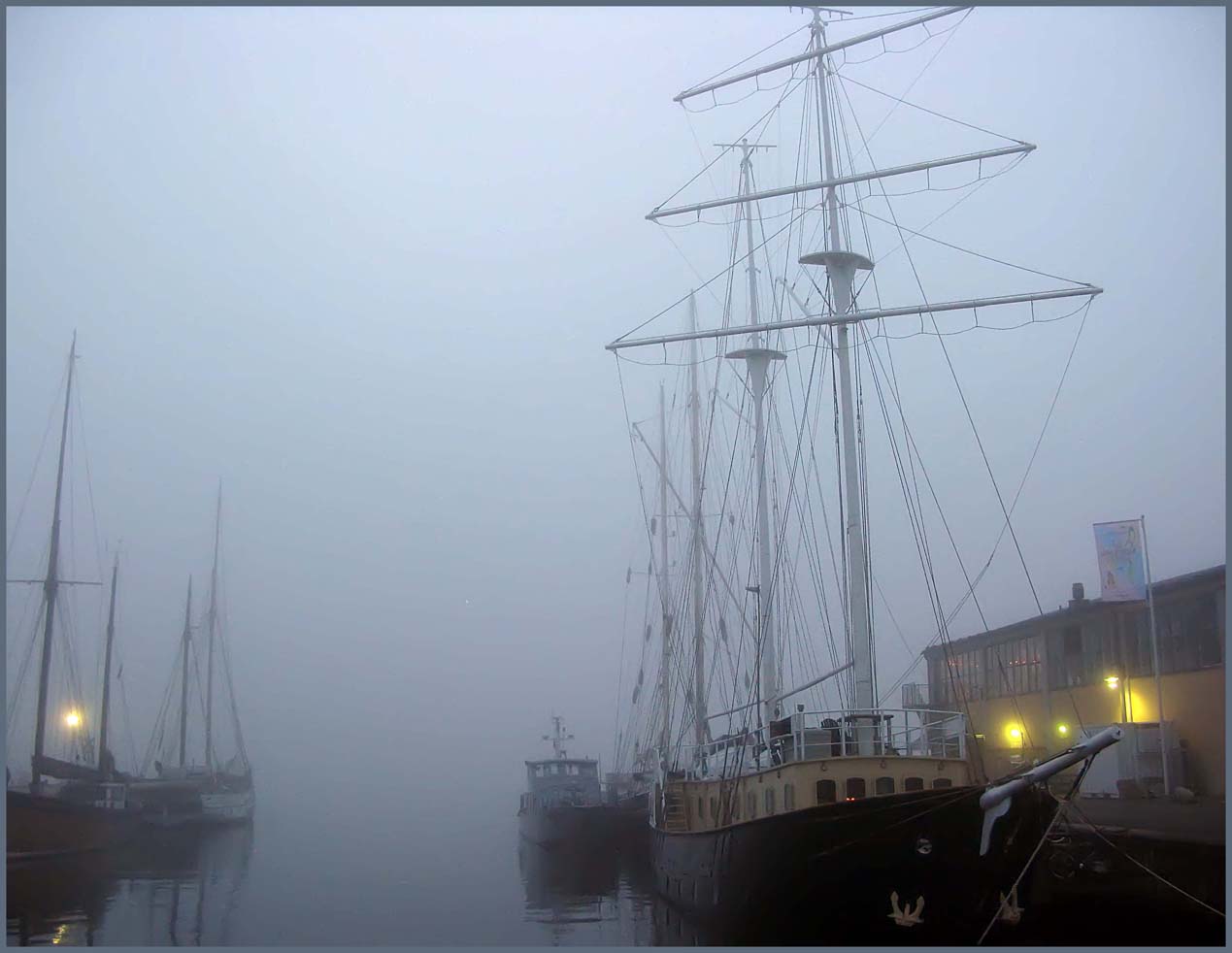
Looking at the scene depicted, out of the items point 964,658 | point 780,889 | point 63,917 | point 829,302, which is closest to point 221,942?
point 63,917

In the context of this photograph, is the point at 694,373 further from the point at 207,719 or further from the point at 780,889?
the point at 207,719

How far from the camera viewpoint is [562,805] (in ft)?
139

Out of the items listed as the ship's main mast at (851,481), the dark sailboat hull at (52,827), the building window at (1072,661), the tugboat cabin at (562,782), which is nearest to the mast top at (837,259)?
the ship's main mast at (851,481)

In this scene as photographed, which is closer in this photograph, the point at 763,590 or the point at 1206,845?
the point at 1206,845

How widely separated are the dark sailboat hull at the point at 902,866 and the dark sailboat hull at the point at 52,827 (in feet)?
64.2

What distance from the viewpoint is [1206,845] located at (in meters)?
21.4

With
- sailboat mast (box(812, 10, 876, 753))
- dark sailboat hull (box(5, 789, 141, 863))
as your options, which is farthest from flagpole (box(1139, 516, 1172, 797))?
dark sailboat hull (box(5, 789, 141, 863))

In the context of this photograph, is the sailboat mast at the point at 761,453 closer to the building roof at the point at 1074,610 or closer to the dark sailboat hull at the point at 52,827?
the building roof at the point at 1074,610

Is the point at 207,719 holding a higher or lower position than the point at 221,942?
higher

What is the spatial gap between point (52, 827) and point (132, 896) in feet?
15.6

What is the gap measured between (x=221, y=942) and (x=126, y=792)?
20.9 m

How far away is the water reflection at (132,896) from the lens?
75.9ft

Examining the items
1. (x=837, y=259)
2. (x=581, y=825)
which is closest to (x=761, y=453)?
(x=837, y=259)

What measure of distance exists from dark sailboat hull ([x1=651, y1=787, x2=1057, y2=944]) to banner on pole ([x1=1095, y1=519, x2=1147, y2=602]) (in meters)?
11.0
